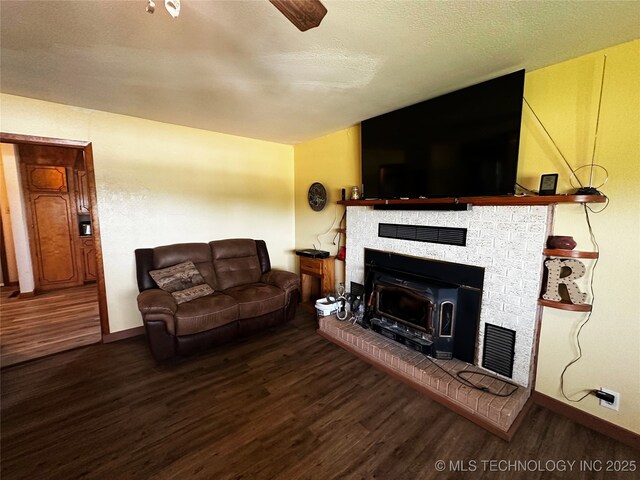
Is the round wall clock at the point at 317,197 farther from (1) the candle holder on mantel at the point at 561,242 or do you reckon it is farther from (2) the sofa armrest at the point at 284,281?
(1) the candle holder on mantel at the point at 561,242

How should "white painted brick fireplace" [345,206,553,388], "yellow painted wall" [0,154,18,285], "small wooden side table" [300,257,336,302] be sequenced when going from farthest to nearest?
"yellow painted wall" [0,154,18,285]
"small wooden side table" [300,257,336,302]
"white painted brick fireplace" [345,206,553,388]

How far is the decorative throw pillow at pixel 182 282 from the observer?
9.29 ft

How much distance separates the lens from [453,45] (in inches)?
66.1

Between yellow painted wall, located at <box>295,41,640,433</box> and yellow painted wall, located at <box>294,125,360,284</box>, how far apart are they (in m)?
1.85

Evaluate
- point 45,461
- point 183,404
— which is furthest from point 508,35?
point 45,461

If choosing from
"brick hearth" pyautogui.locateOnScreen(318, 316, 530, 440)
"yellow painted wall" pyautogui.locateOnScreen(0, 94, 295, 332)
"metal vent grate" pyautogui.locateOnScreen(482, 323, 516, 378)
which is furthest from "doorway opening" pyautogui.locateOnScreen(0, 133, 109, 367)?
"metal vent grate" pyautogui.locateOnScreen(482, 323, 516, 378)

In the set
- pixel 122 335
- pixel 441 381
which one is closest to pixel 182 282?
pixel 122 335

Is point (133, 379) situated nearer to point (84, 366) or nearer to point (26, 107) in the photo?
point (84, 366)

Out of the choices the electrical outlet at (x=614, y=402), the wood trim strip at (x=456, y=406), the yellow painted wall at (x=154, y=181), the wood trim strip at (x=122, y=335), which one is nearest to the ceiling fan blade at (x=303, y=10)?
the wood trim strip at (x=456, y=406)

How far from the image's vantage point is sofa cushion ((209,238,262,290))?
11.2 feet

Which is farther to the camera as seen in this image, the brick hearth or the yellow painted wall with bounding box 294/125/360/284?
the yellow painted wall with bounding box 294/125/360/284

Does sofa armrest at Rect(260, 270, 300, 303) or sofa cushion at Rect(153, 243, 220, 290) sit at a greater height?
sofa cushion at Rect(153, 243, 220, 290)

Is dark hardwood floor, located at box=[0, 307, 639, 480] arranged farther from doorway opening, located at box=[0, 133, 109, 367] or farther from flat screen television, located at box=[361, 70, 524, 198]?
flat screen television, located at box=[361, 70, 524, 198]

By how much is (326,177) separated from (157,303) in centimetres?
260
